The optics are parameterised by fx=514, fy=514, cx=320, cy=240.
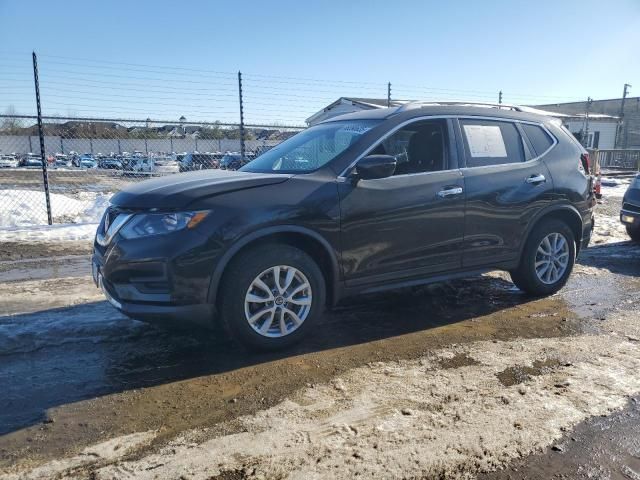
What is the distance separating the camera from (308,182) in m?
4.02

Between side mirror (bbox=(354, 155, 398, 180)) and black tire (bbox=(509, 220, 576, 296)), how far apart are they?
6.63 feet

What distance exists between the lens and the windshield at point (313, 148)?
14.4ft

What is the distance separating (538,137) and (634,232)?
401 cm

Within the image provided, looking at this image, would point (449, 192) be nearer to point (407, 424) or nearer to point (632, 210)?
point (407, 424)

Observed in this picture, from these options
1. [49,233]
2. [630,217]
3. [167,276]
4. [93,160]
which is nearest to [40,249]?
[49,233]

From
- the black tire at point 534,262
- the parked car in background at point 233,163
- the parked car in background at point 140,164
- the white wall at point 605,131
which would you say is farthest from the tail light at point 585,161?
the white wall at point 605,131

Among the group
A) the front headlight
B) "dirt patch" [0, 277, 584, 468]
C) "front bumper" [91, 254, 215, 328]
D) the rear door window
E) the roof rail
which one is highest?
the roof rail

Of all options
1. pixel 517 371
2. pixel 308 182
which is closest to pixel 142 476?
pixel 308 182

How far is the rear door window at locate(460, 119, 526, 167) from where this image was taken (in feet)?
16.0

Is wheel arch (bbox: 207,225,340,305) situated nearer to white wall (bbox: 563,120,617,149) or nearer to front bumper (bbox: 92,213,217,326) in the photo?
front bumper (bbox: 92,213,217,326)

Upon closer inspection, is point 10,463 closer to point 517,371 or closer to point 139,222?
point 139,222

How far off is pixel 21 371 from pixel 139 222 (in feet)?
4.34

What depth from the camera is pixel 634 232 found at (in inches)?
322

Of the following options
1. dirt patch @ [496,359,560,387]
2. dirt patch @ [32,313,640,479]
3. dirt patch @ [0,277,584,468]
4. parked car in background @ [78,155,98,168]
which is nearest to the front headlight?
dirt patch @ [0,277,584,468]
